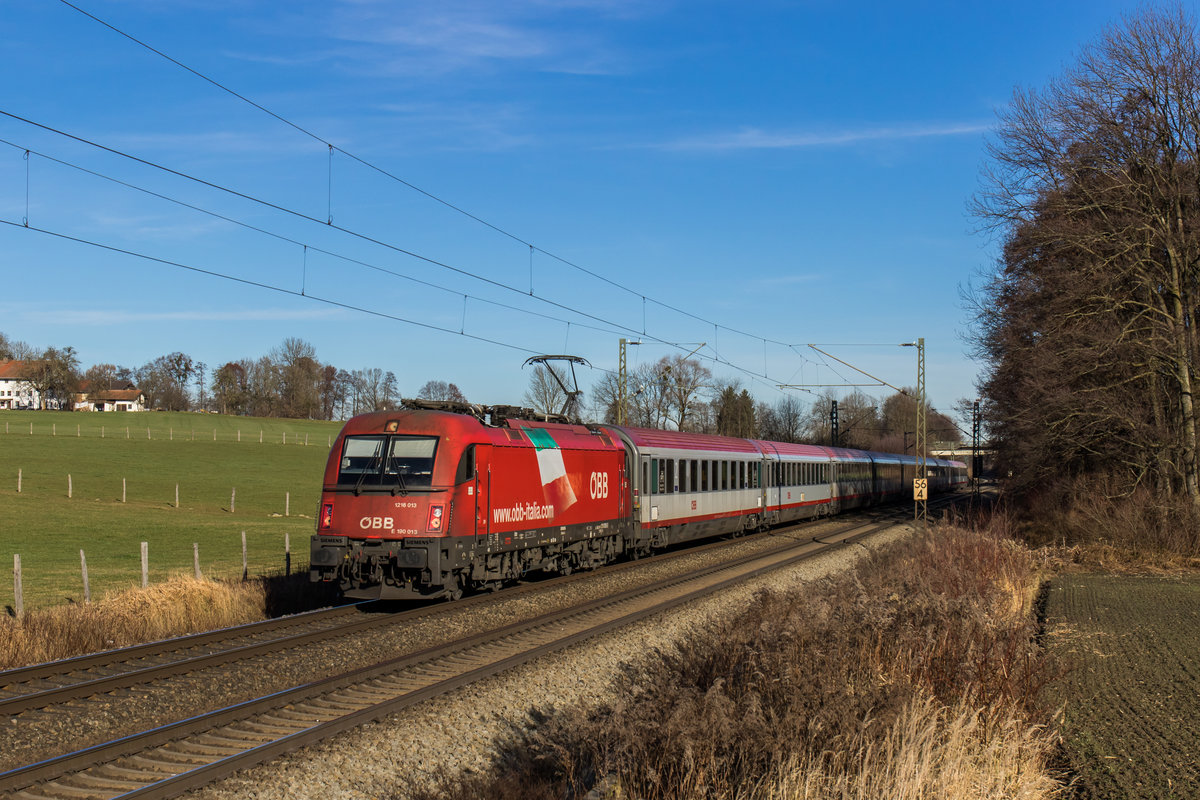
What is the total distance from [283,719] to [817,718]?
5300 mm

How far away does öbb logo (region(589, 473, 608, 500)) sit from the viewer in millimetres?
19703

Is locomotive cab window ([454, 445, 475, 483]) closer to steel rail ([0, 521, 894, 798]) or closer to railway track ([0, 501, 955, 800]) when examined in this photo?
railway track ([0, 501, 955, 800])

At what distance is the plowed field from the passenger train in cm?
870

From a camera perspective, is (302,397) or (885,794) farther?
(302,397)

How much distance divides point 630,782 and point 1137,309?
2543cm

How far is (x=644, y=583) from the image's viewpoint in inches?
734

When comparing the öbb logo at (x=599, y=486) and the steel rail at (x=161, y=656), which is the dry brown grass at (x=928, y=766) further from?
the öbb logo at (x=599, y=486)

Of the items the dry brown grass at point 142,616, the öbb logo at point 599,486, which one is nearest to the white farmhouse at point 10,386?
the dry brown grass at point 142,616

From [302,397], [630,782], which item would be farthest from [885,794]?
[302,397]

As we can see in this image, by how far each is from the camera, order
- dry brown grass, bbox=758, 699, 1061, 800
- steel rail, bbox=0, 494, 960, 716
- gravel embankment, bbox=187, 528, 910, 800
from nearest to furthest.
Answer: dry brown grass, bbox=758, 699, 1061, 800
gravel embankment, bbox=187, 528, 910, 800
steel rail, bbox=0, 494, 960, 716

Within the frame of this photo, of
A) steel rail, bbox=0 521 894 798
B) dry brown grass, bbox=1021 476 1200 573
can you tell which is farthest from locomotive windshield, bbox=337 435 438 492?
dry brown grass, bbox=1021 476 1200 573

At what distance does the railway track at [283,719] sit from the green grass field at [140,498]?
995cm

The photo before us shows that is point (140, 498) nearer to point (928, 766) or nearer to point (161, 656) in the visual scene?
point (161, 656)

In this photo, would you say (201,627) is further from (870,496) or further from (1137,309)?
(870,496)
